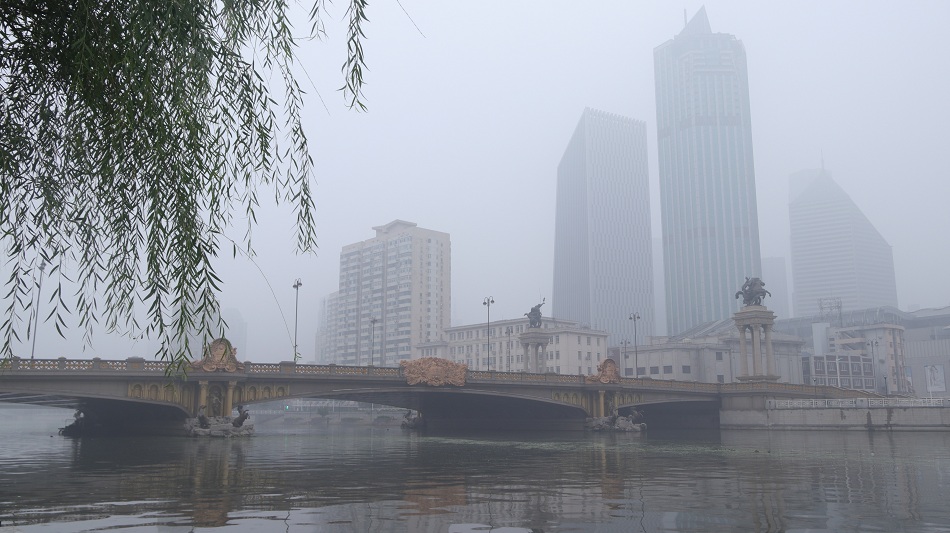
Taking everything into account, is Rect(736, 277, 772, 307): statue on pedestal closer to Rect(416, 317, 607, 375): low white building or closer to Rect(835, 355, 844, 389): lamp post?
Rect(416, 317, 607, 375): low white building

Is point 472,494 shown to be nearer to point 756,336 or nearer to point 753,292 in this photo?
point 753,292

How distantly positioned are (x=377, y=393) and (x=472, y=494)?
2247 inches

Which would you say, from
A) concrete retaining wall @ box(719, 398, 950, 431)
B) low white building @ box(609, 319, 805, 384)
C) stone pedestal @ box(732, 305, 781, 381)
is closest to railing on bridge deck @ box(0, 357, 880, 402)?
concrete retaining wall @ box(719, 398, 950, 431)

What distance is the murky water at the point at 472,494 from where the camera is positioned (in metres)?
16.5

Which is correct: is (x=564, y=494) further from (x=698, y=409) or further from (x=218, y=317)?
(x=698, y=409)

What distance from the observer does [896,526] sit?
16.4 m

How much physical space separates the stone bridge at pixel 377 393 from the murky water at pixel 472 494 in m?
9.83

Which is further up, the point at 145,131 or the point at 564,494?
the point at 145,131

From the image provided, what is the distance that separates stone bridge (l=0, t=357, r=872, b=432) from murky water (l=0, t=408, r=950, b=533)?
A: 983 cm

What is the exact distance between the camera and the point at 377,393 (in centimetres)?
7862

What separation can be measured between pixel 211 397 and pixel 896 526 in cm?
5693

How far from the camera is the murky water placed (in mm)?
16469

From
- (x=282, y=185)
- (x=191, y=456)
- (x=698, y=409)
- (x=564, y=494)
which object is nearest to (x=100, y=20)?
(x=282, y=185)

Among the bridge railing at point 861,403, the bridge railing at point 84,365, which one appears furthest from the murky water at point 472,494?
the bridge railing at point 861,403
